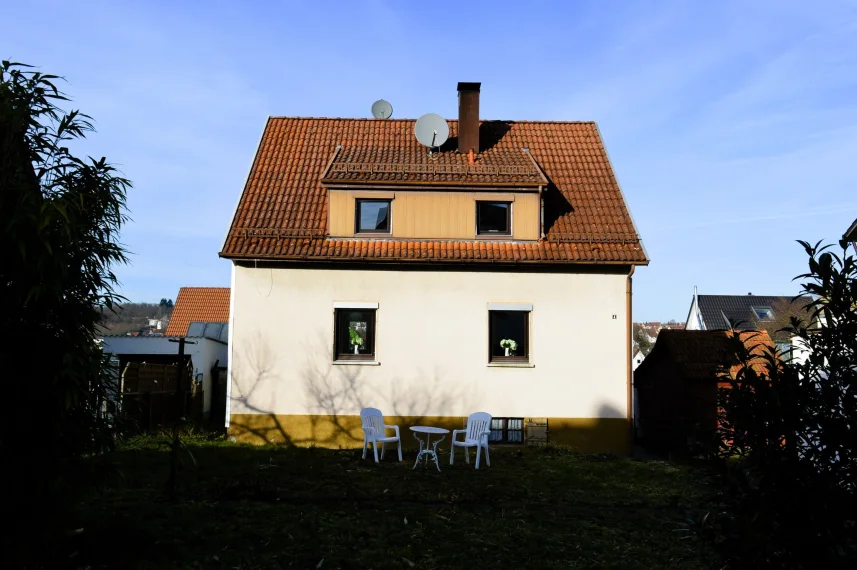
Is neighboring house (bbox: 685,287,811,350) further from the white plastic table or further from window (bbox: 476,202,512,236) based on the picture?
the white plastic table

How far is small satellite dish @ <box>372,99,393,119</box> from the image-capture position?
2139 centimetres

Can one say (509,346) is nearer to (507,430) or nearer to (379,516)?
(507,430)

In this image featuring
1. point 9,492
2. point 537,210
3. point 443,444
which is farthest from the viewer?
point 537,210

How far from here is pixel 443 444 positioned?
1541cm

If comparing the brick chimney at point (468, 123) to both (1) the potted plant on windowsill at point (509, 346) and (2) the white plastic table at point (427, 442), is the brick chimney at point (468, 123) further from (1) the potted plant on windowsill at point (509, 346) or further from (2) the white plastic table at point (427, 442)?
(2) the white plastic table at point (427, 442)

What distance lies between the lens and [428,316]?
1576cm

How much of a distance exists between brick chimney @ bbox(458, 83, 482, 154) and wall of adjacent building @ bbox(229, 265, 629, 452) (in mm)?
4452

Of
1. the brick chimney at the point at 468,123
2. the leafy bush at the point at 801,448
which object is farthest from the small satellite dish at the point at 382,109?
the leafy bush at the point at 801,448

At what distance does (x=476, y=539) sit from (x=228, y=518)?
10.0 feet

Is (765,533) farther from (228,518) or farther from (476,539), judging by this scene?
(228,518)

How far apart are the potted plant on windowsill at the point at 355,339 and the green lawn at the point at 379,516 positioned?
2.98m

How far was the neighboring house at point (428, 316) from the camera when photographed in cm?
1551

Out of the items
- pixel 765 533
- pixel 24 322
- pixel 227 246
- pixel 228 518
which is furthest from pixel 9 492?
pixel 227 246

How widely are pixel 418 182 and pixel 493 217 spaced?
201cm
